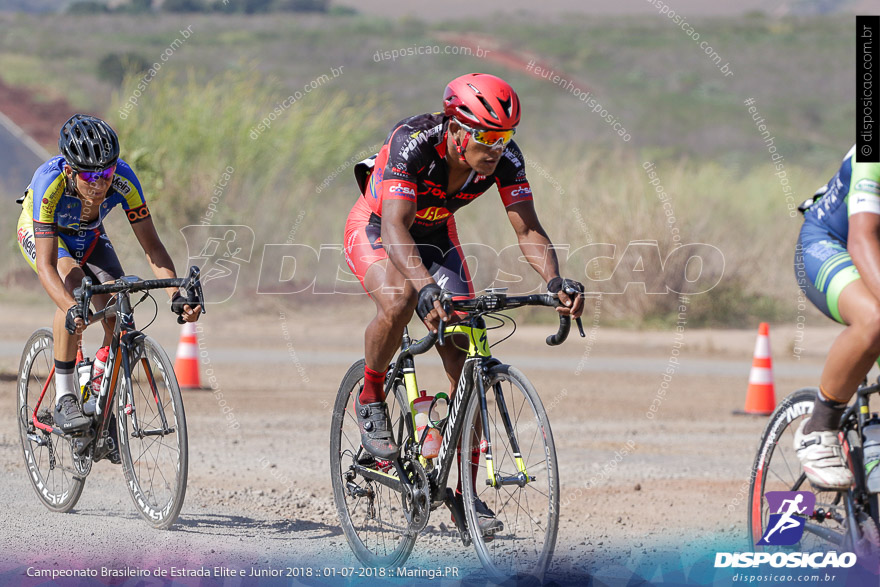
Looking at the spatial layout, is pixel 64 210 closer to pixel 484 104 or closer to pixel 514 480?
pixel 484 104

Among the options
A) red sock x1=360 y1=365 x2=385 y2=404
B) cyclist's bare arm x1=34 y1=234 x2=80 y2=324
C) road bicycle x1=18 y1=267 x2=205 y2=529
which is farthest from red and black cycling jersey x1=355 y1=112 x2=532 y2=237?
cyclist's bare arm x1=34 y1=234 x2=80 y2=324

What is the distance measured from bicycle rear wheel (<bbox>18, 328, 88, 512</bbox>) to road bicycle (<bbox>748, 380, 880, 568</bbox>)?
12.1ft

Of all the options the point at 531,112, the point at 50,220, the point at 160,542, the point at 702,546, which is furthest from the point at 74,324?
the point at 531,112

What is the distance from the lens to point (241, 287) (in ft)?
59.0

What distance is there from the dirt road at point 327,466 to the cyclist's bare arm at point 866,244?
186 centimetres

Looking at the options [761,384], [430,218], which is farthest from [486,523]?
A: [761,384]

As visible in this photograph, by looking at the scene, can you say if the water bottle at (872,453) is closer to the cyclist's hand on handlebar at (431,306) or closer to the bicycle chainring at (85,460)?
the cyclist's hand on handlebar at (431,306)

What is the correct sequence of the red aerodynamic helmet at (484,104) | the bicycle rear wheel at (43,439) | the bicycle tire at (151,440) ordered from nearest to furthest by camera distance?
the red aerodynamic helmet at (484,104) → the bicycle tire at (151,440) → the bicycle rear wheel at (43,439)

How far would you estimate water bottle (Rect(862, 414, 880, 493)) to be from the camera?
3.84m

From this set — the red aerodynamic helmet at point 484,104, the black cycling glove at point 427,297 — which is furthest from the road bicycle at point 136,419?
the red aerodynamic helmet at point 484,104

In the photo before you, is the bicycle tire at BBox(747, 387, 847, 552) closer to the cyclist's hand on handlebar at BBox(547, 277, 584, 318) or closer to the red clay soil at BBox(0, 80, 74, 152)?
the cyclist's hand on handlebar at BBox(547, 277, 584, 318)

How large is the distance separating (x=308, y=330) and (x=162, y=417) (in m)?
11.0

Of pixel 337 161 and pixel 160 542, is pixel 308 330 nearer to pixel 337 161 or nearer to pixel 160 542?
pixel 337 161

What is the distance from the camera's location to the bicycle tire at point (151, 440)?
5.34 meters
